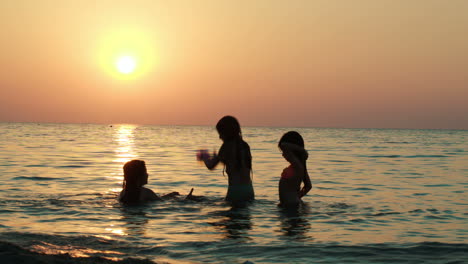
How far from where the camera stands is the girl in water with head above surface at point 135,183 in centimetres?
1036

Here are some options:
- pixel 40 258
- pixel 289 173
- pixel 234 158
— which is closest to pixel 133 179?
pixel 234 158

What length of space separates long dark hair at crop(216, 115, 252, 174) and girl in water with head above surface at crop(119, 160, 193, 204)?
1.73 meters

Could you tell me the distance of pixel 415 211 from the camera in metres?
11.5

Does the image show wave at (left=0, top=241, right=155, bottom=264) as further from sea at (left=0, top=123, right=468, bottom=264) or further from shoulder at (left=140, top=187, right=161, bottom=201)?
shoulder at (left=140, top=187, right=161, bottom=201)

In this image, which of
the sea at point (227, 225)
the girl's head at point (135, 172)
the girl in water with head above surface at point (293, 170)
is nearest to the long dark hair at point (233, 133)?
the girl in water with head above surface at point (293, 170)

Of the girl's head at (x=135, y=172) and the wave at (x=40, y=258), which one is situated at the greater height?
the girl's head at (x=135, y=172)

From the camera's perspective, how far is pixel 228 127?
9.81 m

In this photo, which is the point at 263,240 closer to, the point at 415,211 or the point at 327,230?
the point at 327,230

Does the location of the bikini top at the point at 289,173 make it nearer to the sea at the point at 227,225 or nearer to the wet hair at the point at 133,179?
the sea at the point at 227,225

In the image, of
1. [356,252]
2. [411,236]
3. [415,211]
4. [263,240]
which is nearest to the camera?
[356,252]

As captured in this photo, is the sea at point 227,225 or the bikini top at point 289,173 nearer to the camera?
the sea at point 227,225

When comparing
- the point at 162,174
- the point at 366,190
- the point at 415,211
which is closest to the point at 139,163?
the point at 415,211

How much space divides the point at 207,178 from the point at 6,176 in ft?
20.7

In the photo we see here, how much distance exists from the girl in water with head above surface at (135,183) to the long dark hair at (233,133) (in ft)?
5.67
